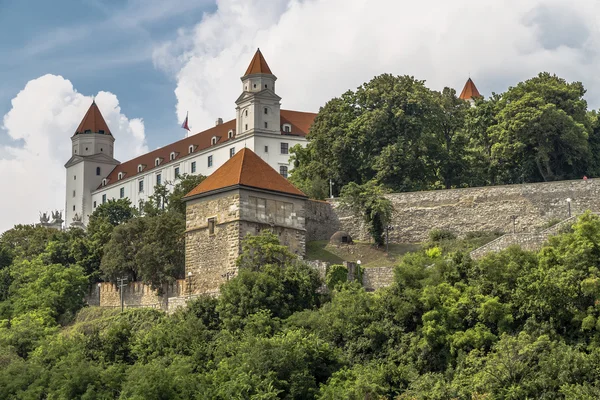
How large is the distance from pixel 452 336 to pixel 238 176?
14.9 meters

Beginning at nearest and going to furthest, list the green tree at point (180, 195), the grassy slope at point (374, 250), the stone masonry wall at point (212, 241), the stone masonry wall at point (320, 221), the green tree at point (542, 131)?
the stone masonry wall at point (212, 241) < the grassy slope at point (374, 250) < the stone masonry wall at point (320, 221) < the green tree at point (542, 131) < the green tree at point (180, 195)

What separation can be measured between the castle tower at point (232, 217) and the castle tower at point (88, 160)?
50932mm

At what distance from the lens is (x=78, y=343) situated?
45500 mm

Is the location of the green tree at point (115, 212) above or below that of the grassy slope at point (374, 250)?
above

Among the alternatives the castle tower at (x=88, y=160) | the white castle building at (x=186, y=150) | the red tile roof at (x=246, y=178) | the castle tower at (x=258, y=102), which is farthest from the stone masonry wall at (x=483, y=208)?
the castle tower at (x=88, y=160)

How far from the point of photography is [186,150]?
90000mm

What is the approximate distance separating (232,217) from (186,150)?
42301mm

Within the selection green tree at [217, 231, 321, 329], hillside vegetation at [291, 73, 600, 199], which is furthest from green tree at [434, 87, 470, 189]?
green tree at [217, 231, 321, 329]

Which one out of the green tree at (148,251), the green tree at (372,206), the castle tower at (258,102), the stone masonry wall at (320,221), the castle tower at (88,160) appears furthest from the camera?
the castle tower at (88,160)

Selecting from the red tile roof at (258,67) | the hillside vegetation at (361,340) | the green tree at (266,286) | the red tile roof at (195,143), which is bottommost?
the hillside vegetation at (361,340)

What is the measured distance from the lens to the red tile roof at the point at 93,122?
10156 centimetres

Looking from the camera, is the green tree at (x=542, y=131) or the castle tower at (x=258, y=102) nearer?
the green tree at (x=542, y=131)

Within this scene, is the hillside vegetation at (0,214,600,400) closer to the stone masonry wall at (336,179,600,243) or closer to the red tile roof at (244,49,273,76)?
the stone masonry wall at (336,179,600,243)

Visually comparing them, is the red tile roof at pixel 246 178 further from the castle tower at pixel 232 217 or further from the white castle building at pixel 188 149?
the white castle building at pixel 188 149
